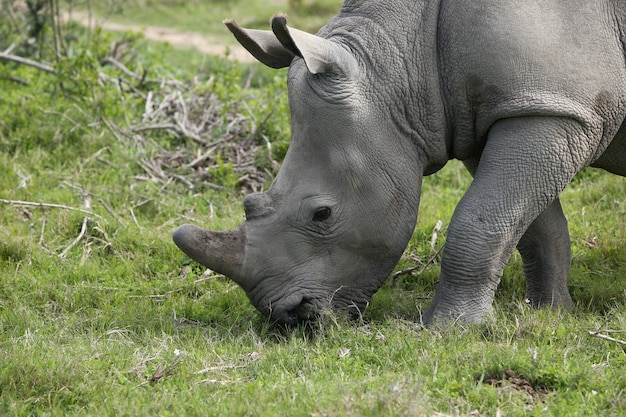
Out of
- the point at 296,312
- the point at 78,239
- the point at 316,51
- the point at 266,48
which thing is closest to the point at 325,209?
the point at 296,312

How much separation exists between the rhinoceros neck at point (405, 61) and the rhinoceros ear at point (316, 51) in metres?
0.14

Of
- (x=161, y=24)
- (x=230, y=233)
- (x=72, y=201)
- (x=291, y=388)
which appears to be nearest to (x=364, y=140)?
(x=230, y=233)

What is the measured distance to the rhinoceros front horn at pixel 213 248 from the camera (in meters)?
5.62

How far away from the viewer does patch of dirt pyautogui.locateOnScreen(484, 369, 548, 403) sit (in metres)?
4.60

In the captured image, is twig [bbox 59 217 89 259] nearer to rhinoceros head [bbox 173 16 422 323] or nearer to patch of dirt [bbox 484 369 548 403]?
rhinoceros head [bbox 173 16 422 323]

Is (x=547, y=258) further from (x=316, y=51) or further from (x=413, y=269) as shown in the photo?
(x=316, y=51)

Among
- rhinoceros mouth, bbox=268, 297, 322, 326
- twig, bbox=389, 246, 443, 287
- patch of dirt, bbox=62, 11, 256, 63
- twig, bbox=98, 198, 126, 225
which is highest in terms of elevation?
rhinoceros mouth, bbox=268, 297, 322, 326

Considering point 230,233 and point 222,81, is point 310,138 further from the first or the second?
point 222,81

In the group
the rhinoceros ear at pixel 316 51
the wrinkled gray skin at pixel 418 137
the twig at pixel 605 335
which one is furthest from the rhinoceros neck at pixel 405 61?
the twig at pixel 605 335

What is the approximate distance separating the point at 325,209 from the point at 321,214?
0.05 m

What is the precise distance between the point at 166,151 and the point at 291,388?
4.77 meters

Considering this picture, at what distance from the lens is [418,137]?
18.8ft

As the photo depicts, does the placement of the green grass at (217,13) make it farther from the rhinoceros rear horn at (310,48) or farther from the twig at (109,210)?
the rhinoceros rear horn at (310,48)

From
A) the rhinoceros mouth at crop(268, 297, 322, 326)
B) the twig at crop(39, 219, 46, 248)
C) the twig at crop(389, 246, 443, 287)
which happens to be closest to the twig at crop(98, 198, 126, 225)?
the twig at crop(39, 219, 46, 248)
